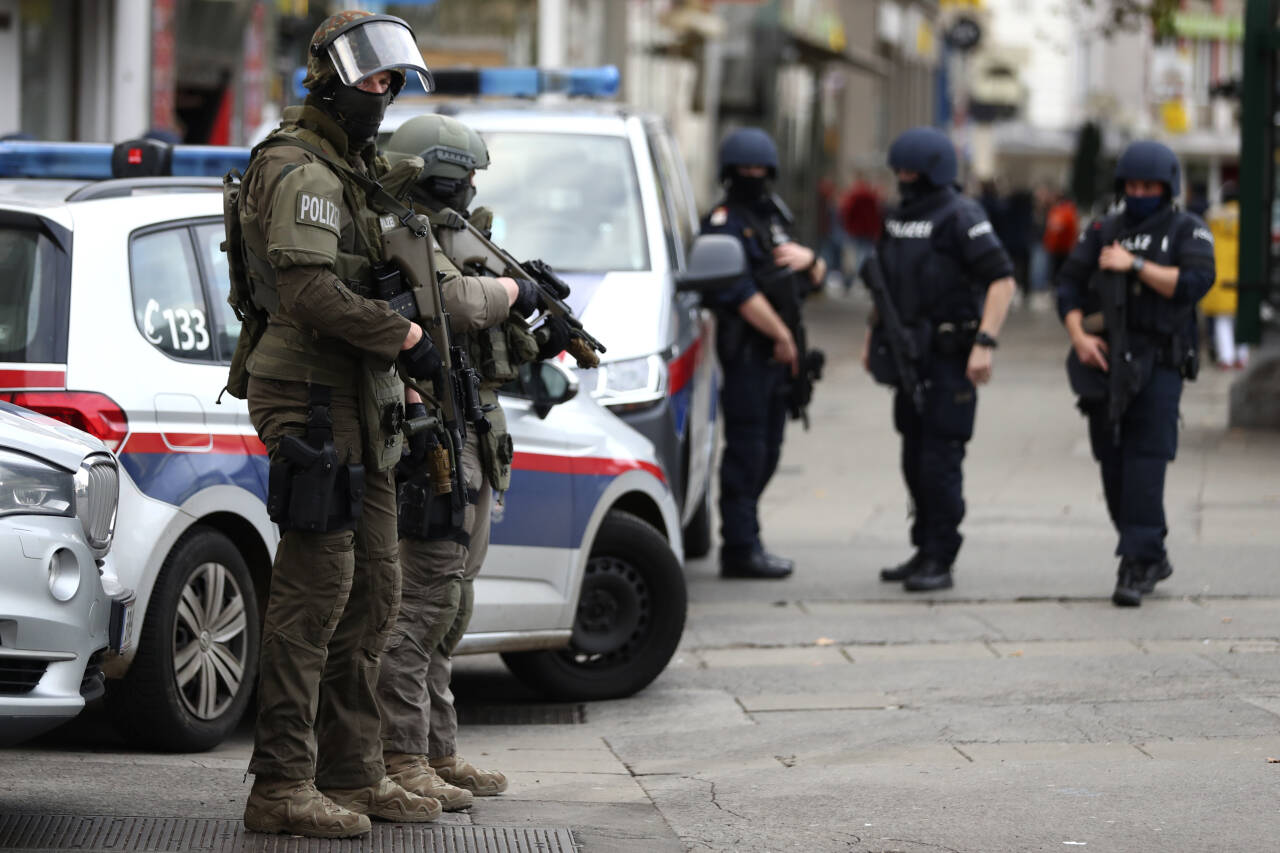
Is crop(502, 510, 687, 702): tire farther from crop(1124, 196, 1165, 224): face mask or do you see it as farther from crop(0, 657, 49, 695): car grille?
crop(1124, 196, 1165, 224): face mask

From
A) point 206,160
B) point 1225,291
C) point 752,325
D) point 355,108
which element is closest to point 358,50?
point 355,108

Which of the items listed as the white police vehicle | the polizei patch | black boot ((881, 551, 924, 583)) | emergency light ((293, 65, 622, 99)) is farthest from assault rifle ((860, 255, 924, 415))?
the polizei patch

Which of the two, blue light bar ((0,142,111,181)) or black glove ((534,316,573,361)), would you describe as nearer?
black glove ((534,316,573,361))

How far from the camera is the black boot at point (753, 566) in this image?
10.1 meters

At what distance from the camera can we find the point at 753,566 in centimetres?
1007

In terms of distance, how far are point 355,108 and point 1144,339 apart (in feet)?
16.2

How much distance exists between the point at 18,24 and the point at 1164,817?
1352 cm

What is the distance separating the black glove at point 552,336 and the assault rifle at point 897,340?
160 inches

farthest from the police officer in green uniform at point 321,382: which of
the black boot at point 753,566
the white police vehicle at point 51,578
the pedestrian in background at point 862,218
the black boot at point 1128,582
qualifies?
the pedestrian in background at point 862,218

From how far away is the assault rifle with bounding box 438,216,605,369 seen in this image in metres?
5.41

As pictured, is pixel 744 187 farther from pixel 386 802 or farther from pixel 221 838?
pixel 221 838

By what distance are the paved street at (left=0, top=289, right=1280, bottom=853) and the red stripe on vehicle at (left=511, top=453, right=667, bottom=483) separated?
0.80 metres

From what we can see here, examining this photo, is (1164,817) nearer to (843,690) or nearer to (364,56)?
(843,690)

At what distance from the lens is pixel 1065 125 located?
73.1 meters
